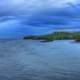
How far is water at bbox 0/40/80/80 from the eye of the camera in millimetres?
2775

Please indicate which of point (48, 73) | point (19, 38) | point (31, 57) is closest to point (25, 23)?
point (19, 38)

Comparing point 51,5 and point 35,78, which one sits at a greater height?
point 51,5

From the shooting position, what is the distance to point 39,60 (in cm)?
289

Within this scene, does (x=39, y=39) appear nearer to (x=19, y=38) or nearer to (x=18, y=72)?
(x=19, y=38)

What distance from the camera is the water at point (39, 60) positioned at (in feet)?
9.11

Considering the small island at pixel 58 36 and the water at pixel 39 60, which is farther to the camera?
the small island at pixel 58 36

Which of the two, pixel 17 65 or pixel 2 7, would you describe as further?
pixel 2 7

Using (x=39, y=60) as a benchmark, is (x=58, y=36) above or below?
above

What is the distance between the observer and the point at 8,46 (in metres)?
2.95

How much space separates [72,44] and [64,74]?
36 centimetres

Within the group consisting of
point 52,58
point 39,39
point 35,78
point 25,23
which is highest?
point 25,23

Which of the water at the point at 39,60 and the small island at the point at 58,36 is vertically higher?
the small island at the point at 58,36

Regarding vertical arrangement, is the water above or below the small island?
below

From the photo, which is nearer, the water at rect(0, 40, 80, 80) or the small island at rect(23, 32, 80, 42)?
the water at rect(0, 40, 80, 80)
